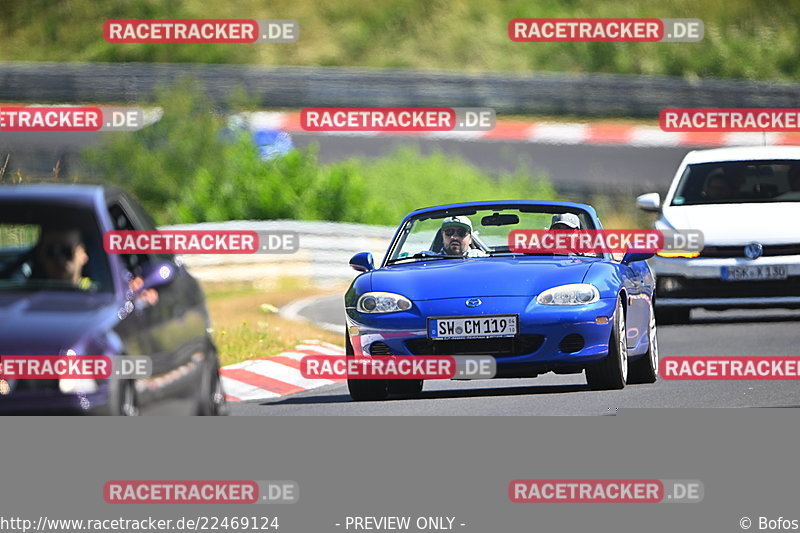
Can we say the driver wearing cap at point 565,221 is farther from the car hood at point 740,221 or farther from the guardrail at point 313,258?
the guardrail at point 313,258

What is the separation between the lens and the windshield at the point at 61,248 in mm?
7973

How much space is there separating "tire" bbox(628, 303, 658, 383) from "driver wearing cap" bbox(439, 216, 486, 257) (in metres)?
1.34

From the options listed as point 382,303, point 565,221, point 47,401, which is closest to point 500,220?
point 565,221

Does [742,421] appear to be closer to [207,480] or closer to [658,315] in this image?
[207,480]

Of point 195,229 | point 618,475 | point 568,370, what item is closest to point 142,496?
point 618,475

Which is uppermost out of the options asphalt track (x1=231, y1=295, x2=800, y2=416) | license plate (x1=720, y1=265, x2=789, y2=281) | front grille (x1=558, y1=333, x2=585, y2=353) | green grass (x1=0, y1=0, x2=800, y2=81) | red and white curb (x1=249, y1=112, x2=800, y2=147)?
green grass (x1=0, y1=0, x2=800, y2=81)

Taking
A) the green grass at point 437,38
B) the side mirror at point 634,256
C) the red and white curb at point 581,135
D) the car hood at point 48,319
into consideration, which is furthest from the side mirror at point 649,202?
the green grass at point 437,38

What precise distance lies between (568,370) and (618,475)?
2392 millimetres

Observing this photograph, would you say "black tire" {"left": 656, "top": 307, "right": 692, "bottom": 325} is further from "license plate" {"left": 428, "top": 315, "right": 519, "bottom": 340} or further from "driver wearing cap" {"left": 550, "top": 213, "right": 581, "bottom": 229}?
"license plate" {"left": 428, "top": 315, "right": 519, "bottom": 340}

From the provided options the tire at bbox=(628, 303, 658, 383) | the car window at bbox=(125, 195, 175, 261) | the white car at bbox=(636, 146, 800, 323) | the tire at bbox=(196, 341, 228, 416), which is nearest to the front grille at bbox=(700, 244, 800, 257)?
the white car at bbox=(636, 146, 800, 323)

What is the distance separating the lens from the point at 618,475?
8328 mm

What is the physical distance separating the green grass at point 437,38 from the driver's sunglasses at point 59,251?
34.1 metres

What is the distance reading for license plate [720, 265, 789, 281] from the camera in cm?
1495

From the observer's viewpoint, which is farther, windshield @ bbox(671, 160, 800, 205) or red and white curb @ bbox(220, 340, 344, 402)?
windshield @ bbox(671, 160, 800, 205)
